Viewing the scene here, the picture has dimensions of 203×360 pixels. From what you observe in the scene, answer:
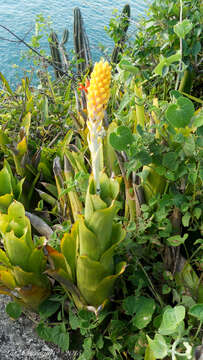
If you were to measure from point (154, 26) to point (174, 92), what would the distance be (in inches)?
20.8

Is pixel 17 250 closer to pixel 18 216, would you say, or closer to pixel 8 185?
pixel 18 216

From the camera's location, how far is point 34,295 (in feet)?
2.63

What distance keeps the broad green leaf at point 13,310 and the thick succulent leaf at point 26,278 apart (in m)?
0.08

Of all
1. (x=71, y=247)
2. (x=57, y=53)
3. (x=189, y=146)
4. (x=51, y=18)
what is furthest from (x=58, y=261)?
(x=51, y=18)

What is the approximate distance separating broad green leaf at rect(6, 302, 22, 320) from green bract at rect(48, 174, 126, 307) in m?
0.16

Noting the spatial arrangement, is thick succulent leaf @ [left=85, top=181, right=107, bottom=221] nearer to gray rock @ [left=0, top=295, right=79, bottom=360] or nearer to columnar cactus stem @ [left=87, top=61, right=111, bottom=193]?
columnar cactus stem @ [left=87, top=61, right=111, bottom=193]

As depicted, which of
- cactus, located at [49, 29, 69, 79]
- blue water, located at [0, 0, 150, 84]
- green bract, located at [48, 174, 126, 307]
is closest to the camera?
green bract, located at [48, 174, 126, 307]

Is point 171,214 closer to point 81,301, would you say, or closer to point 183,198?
point 183,198

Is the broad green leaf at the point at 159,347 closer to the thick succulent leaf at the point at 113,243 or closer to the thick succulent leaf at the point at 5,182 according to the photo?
the thick succulent leaf at the point at 113,243

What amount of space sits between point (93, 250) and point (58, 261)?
5.2 inches

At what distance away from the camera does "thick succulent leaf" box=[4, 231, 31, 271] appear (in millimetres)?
712

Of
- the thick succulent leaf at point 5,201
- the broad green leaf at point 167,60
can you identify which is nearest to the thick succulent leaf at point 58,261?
the thick succulent leaf at point 5,201

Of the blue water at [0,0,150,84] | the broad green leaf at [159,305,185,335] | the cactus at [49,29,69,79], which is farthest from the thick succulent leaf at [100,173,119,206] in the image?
the blue water at [0,0,150,84]

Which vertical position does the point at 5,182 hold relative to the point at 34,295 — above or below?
above
